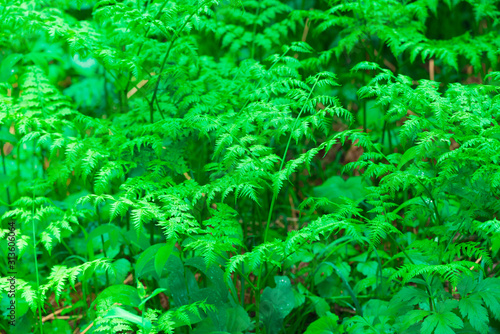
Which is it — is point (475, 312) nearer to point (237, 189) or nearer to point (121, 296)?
point (237, 189)

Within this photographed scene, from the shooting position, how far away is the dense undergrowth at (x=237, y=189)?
1.95 metres

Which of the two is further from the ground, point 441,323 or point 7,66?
point 7,66

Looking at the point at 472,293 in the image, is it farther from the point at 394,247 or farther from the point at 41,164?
the point at 41,164

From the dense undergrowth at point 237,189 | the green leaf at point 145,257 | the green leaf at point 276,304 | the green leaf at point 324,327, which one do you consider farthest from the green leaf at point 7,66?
the green leaf at point 324,327

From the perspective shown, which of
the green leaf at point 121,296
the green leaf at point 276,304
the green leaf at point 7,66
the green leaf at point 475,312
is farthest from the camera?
the green leaf at point 7,66

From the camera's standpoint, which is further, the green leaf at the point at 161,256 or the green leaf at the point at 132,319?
the green leaf at the point at 161,256

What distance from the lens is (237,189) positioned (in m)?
1.96

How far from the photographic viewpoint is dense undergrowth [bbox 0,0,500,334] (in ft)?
6.38

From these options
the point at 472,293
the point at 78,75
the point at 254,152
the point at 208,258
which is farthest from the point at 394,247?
the point at 78,75

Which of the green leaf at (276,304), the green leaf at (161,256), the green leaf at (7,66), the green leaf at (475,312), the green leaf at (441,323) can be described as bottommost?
the green leaf at (276,304)

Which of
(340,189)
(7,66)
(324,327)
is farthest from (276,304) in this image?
(7,66)

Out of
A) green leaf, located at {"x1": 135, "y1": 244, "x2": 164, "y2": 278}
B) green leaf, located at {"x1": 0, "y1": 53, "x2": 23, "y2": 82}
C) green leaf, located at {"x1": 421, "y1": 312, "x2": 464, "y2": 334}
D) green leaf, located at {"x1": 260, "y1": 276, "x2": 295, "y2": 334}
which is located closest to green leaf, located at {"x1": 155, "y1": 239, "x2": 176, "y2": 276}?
green leaf, located at {"x1": 135, "y1": 244, "x2": 164, "y2": 278}

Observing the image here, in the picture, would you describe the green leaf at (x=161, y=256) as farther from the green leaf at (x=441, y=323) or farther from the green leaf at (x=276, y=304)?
the green leaf at (x=441, y=323)

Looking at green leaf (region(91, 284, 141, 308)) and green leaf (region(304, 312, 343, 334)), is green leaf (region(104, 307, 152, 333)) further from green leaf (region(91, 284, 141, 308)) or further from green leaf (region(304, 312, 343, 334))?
green leaf (region(304, 312, 343, 334))
